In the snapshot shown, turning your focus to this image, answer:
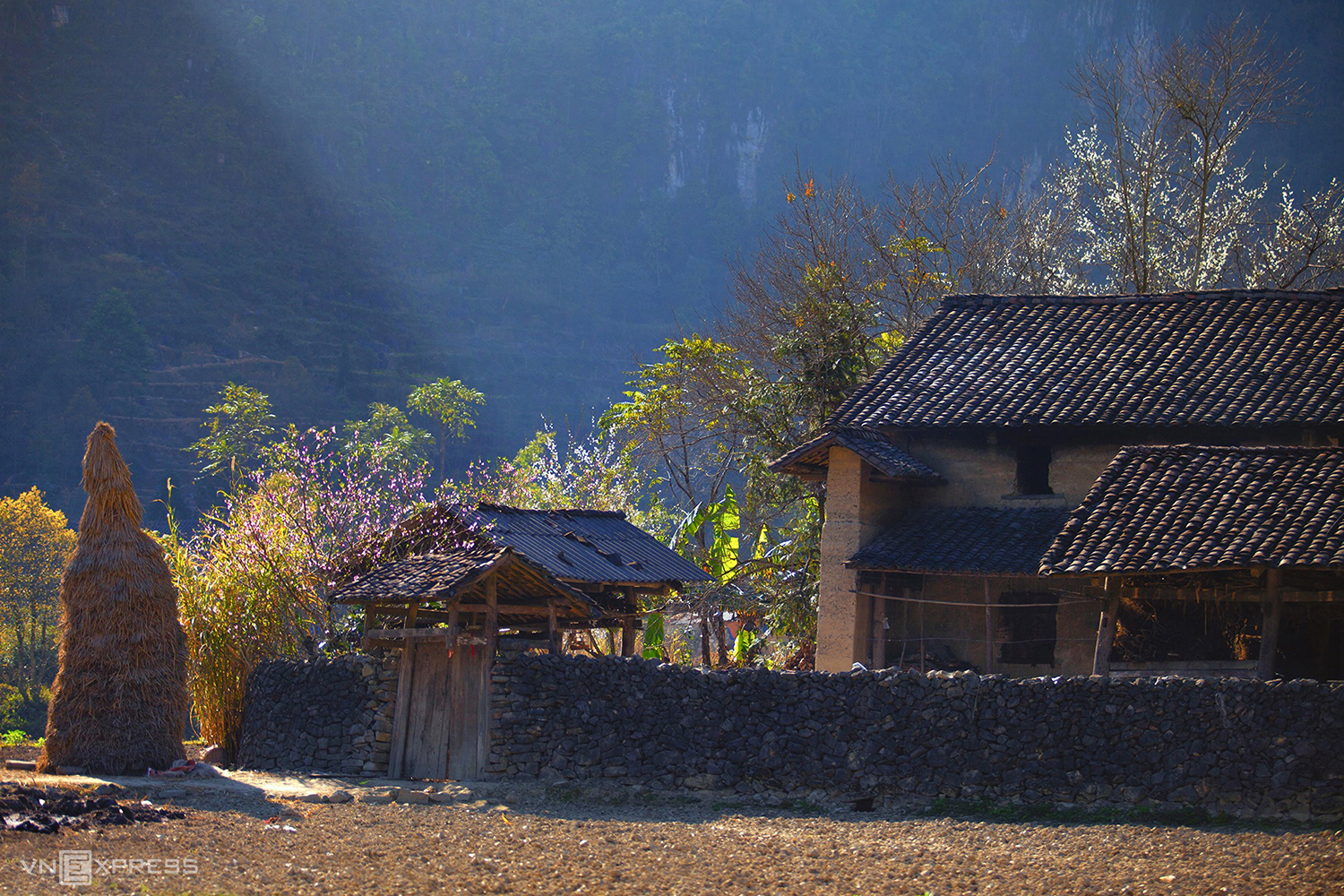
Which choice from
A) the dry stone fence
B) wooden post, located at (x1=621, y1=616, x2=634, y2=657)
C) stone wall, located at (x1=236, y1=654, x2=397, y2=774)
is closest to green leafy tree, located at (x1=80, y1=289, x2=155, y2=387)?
stone wall, located at (x1=236, y1=654, x2=397, y2=774)

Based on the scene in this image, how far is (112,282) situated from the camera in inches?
3327

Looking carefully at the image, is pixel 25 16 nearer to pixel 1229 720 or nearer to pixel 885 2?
pixel 885 2

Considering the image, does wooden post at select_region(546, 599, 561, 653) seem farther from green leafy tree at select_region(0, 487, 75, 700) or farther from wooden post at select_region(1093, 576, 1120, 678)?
green leafy tree at select_region(0, 487, 75, 700)

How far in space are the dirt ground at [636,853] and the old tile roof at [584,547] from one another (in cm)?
448

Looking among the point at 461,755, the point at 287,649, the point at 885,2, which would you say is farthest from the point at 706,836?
the point at 885,2

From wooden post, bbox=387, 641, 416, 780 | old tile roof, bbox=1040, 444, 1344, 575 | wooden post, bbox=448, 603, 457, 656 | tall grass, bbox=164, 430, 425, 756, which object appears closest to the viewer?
old tile roof, bbox=1040, 444, 1344, 575

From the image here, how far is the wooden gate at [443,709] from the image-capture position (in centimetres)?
1567

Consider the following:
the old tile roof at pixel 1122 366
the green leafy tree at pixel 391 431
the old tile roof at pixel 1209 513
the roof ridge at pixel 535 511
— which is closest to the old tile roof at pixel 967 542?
the old tile roof at pixel 1122 366

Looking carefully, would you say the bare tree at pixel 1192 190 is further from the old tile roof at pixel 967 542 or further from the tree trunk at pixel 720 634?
the old tile roof at pixel 967 542

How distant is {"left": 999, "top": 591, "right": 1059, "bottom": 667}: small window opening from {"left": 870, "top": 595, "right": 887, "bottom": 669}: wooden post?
203cm

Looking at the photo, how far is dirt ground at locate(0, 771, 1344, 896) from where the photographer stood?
9.52 m

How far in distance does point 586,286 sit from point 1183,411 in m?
96.5

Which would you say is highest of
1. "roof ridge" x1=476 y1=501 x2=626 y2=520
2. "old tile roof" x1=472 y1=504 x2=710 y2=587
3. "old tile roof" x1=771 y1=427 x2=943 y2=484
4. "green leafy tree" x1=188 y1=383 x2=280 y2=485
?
"green leafy tree" x1=188 y1=383 x2=280 y2=485

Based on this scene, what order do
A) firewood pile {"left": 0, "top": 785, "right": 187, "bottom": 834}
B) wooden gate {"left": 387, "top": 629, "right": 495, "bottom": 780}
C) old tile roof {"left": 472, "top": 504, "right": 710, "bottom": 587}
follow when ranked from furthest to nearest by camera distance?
old tile roof {"left": 472, "top": 504, "right": 710, "bottom": 587} → wooden gate {"left": 387, "top": 629, "right": 495, "bottom": 780} → firewood pile {"left": 0, "top": 785, "right": 187, "bottom": 834}
